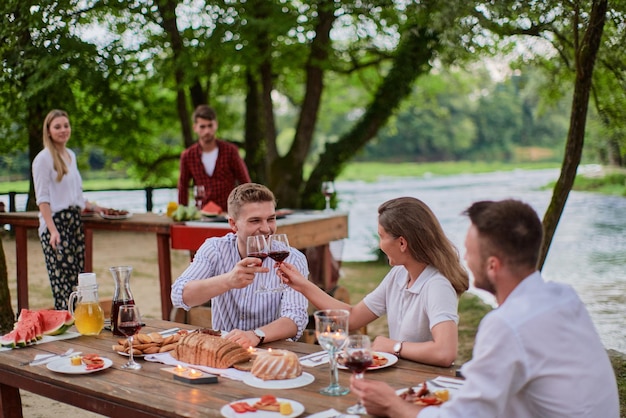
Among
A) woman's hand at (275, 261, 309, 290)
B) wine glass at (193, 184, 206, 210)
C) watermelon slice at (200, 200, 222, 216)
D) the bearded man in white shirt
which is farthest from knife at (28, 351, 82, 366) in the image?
wine glass at (193, 184, 206, 210)

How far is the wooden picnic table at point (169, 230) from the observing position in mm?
6469

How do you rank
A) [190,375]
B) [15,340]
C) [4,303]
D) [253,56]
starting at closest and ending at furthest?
[190,375] → [15,340] → [4,303] → [253,56]

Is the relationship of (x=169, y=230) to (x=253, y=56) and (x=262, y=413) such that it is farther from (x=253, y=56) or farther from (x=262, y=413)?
(x=253, y=56)

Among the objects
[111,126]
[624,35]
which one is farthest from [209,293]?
[111,126]

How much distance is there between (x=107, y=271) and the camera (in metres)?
11.7

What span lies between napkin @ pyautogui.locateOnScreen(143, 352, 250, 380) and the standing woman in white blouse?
374 cm

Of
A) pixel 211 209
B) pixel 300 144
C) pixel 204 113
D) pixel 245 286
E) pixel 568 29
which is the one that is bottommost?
pixel 245 286

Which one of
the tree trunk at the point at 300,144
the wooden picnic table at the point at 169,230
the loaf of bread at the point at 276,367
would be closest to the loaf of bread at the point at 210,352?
the loaf of bread at the point at 276,367

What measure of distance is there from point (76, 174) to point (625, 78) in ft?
16.1

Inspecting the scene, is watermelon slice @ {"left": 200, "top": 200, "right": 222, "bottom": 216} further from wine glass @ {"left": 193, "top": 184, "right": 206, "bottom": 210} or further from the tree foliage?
the tree foliage

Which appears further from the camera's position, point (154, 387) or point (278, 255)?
point (278, 255)

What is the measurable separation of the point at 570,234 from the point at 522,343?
16.5 metres

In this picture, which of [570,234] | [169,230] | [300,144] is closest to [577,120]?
[169,230]

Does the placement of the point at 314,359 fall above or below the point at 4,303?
above
